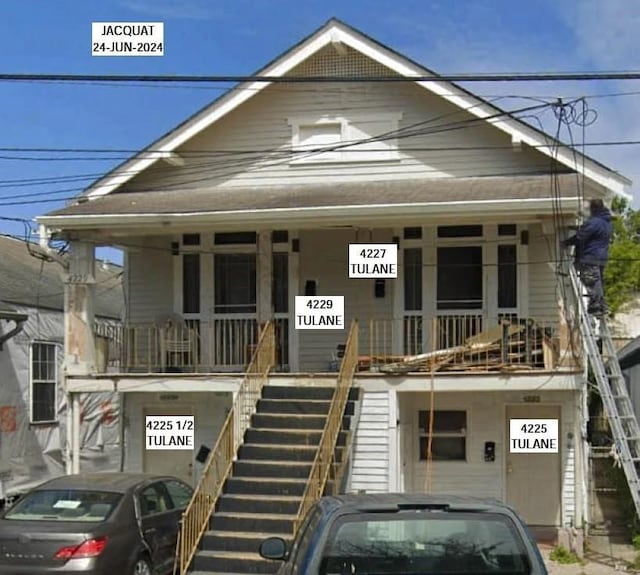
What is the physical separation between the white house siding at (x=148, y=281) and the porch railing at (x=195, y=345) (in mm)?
698

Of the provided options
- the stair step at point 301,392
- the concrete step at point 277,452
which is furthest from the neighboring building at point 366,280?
the concrete step at point 277,452

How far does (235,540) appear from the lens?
12422 millimetres

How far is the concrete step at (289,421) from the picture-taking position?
574 inches

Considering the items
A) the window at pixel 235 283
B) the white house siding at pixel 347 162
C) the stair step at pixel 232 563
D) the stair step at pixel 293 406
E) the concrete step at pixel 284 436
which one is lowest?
the stair step at pixel 232 563

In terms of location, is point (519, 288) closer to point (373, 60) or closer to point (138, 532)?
point (373, 60)

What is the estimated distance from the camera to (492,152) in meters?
17.0

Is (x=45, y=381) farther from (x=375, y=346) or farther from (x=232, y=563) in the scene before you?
(x=232, y=563)

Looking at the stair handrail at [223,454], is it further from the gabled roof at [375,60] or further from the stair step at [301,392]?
the gabled roof at [375,60]

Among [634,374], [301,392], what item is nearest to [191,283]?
[301,392]

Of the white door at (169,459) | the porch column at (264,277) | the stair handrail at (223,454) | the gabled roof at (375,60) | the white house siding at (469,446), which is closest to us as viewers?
the stair handrail at (223,454)

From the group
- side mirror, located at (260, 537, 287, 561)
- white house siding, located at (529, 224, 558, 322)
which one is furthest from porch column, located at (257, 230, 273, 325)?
side mirror, located at (260, 537, 287, 561)

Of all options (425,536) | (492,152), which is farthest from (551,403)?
(425,536)

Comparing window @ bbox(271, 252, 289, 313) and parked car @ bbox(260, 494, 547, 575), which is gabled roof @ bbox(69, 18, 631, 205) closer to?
window @ bbox(271, 252, 289, 313)

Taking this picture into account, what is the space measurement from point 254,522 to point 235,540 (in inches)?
14.8
